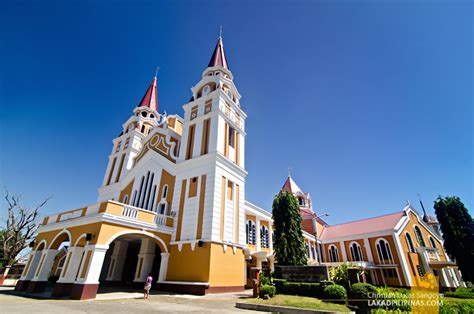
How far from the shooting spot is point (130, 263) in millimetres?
18906

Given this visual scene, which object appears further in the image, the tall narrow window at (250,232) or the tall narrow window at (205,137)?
the tall narrow window at (250,232)

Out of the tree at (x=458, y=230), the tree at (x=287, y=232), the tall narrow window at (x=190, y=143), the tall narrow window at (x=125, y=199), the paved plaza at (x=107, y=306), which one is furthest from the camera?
the tree at (x=458, y=230)

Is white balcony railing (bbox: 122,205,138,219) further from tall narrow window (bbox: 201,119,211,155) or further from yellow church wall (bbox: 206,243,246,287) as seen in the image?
tall narrow window (bbox: 201,119,211,155)

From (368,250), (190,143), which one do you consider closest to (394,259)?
(368,250)

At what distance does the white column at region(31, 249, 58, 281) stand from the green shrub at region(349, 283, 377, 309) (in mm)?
16838

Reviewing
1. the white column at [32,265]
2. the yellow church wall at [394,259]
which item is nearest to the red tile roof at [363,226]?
the yellow church wall at [394,259]

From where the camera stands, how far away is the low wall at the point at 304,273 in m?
→ 11.5

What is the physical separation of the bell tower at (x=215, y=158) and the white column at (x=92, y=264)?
16.7ft

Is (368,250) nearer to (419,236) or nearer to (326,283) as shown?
(419,236)

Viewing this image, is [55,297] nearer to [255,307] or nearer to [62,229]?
[62,229]

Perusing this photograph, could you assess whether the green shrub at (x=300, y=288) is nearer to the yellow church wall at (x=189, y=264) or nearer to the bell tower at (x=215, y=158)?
the yellow church wall at (x=189, y=264)

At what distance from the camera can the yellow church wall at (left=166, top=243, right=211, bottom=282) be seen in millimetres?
13680

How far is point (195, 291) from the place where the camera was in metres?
13.1

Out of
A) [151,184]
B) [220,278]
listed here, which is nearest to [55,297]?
[220,278]
